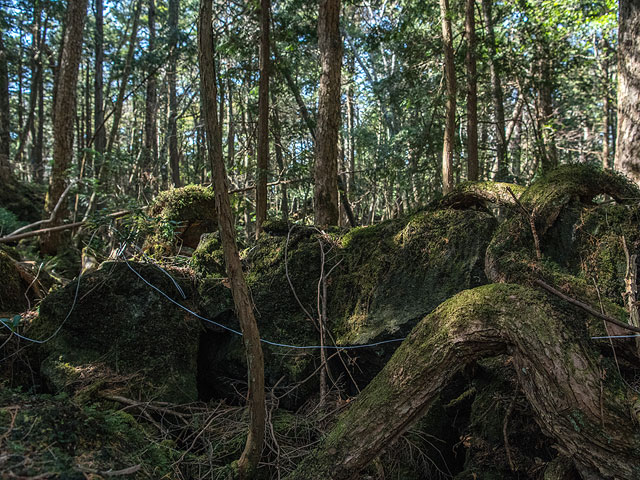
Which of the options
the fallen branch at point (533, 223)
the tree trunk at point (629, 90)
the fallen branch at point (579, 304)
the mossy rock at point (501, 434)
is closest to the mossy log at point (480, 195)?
the fallen branch at point (533, 223)

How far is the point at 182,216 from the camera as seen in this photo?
6.50 meters

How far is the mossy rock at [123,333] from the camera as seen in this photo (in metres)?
4.00

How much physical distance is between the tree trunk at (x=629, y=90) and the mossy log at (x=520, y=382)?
14.1 feet

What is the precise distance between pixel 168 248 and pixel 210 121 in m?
3.88

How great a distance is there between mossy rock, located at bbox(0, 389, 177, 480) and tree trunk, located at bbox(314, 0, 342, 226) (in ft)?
12.7

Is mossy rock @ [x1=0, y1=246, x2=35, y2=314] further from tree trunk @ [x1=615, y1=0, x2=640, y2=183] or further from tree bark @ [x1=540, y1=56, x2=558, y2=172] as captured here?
tree bark @ [x1=540, y1=56, x2=558, y2=172]

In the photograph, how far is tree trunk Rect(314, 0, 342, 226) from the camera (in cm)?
617

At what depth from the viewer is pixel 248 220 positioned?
10.1 meters

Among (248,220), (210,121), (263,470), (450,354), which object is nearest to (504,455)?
(450,354)

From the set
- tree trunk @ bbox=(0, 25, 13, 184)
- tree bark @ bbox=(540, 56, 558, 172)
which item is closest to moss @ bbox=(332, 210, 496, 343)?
tree bark @ bbox=(540, 56, 558, 172)

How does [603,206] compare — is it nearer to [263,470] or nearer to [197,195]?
[263,470]

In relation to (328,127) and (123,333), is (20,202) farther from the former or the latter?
(328,127)

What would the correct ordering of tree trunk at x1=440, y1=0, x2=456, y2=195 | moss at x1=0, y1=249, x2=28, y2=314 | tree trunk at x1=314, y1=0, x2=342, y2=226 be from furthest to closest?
tree trunk at x1=440, y1=0, x2=456, y2=195 < tree trunk at x1=314, y1=0, x2=342, y2=226 < moss at x1=0, y1=249, x2=28, y2=314

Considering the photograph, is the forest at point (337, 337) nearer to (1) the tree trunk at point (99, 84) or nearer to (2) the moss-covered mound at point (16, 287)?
(2) the moss-covered mound at point (16, 287)
